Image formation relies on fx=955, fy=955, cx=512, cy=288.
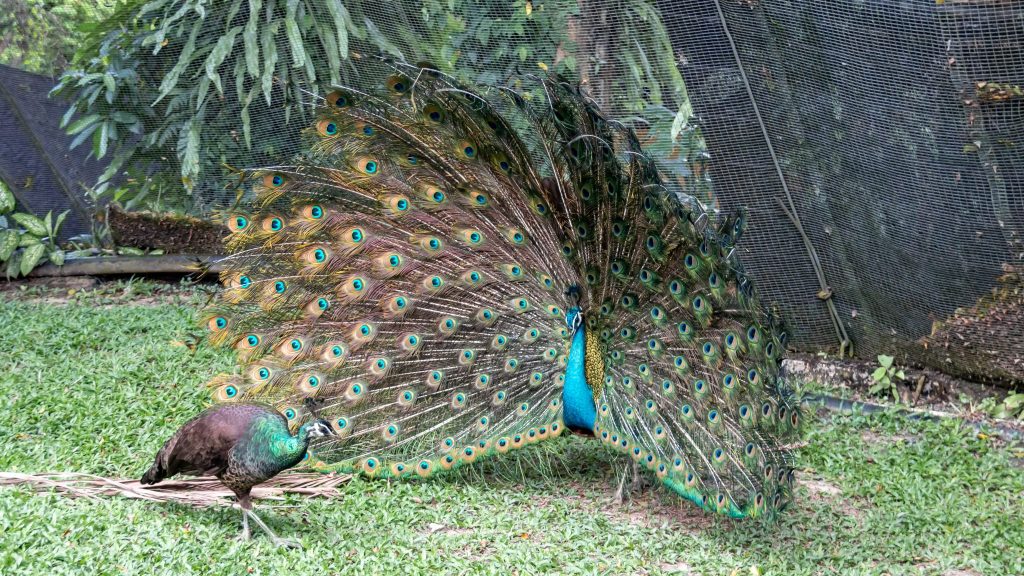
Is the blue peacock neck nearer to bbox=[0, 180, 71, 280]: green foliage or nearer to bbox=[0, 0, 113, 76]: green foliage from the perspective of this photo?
bbox=[0, 0, 113, 76]: green foliage

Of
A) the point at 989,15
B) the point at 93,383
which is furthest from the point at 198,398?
the point at 989,15

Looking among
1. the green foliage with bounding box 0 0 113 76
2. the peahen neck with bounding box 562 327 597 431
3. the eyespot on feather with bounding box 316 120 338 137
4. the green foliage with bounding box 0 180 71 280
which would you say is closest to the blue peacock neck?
the peahen neck with bounding box 562 327 597 431

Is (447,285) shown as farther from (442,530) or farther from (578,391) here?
(442,530)

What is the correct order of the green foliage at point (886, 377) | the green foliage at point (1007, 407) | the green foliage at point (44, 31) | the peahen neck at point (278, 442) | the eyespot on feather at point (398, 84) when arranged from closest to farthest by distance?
the peahen neck at point (278, 442), the eyespot on feather at point (398, 84), the green foliage at point (1007, 407), the green foliage at point (886, 377), the green foliage at point (44, 31)

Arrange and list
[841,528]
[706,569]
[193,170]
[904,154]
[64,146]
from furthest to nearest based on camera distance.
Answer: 1. [64,146]
2. [193,170]
3. [904,154]
4. [841,528]
5. [706,569]

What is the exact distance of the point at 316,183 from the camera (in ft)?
17.0

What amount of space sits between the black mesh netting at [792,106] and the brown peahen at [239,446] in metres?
2.53

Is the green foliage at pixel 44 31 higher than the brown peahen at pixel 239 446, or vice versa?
the green foliage at pixel 44 31

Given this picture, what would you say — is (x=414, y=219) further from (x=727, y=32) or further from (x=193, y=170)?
(x=193, y=170)

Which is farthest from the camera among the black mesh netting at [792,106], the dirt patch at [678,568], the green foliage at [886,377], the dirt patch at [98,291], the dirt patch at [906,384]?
the dirt patch at [98,291]

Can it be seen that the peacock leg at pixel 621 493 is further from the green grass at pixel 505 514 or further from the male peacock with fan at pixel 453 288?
the male peacock with fan at pixel 453 288

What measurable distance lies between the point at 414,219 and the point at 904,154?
2989 millimetres

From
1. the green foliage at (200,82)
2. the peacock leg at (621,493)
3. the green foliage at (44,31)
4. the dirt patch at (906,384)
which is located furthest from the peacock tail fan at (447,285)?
the green foliage at (44,31)

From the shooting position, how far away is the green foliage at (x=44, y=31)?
7.92 m
